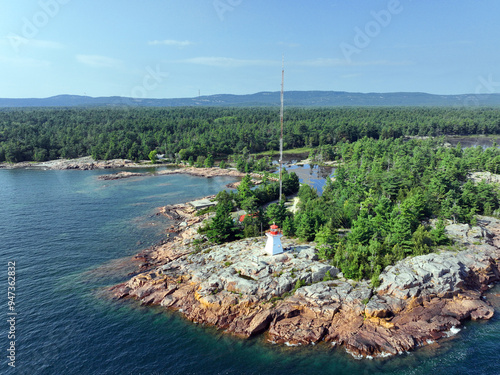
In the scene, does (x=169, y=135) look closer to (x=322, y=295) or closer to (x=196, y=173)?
(x=196, y=173)

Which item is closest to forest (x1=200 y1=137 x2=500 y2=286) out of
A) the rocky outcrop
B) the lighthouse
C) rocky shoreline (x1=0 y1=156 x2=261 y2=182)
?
the lighthouse

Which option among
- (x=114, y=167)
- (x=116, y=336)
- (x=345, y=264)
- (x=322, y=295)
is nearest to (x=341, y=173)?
(x=345, y=264)

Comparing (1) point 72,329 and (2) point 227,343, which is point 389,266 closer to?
(2) point 227,343

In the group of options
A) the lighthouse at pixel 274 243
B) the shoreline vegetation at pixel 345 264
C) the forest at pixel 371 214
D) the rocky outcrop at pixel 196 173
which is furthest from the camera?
the rocky outcrop at pixel 196 173

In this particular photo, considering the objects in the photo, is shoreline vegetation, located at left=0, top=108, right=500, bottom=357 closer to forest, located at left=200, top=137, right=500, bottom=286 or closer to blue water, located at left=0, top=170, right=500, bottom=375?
forest, located at left=200, top=137, right=500, bottom=286

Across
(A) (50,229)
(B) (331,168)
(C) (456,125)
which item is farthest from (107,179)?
(C) (456,125)

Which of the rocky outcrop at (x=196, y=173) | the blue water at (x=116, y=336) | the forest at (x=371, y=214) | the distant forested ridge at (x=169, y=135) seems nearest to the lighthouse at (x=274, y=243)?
the forest at (x=371, y=214)

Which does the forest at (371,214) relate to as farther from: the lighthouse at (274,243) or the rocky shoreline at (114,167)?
the rocky shoreline at (114,167)
